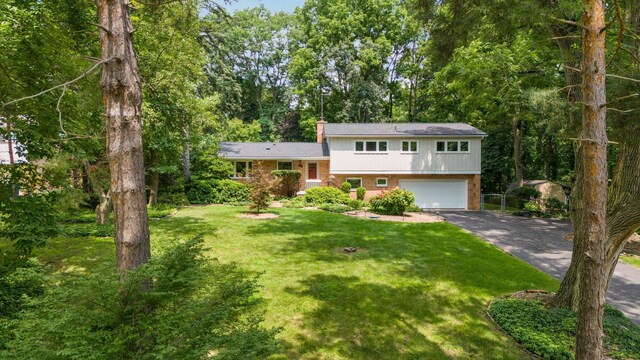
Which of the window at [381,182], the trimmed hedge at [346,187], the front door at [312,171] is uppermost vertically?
the front door at [312,171]

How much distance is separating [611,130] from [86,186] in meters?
19.1

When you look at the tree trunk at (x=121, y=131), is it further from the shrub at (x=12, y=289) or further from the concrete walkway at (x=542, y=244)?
the concrete walkway at (x=542, y=244)

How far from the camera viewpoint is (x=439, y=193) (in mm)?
21453

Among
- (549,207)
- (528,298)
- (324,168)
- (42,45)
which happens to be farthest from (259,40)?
(528,298)

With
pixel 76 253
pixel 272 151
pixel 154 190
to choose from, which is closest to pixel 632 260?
pixel 76 253

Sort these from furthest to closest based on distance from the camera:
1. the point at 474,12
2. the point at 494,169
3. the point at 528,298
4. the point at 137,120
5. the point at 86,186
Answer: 1. the point at 494,169
2. the point at 86,186
3. the point at 474,12
4. the point at 528,298
5. the point at 137,120

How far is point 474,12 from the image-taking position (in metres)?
7.21

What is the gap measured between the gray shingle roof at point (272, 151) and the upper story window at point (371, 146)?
2.60m

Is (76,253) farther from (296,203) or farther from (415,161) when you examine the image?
(415,161)

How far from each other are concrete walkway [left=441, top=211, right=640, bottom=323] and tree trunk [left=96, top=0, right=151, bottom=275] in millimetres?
Answer: 8635

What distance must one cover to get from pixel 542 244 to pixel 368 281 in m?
8.04

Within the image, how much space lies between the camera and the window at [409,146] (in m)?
21.3

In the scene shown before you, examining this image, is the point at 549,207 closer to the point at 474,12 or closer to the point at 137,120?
the point at 474,12

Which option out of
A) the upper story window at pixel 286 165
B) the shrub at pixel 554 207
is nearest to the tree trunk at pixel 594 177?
the shrub at pixel 554 207
